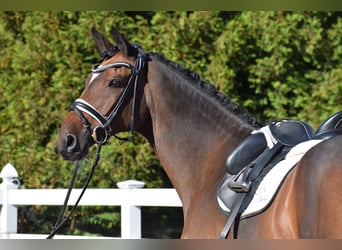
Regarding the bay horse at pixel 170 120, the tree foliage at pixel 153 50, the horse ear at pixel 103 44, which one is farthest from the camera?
the tree foliage at pixel 153 50

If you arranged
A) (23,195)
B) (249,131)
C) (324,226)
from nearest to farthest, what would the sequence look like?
(324,226) → (249,131) → (23,195)

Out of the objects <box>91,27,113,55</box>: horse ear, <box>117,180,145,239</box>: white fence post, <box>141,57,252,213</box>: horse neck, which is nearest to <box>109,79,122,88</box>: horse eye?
<box>141,57,252,213</box>: horse neck

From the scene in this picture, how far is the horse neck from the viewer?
3.42 meters

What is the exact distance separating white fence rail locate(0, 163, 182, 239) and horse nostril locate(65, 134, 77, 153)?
183cm

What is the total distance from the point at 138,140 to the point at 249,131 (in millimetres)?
Result: 4749

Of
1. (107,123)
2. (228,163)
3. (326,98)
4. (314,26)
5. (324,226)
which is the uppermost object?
(314,26)

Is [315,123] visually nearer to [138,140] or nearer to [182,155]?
[138,140]

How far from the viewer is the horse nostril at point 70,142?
3.61 m

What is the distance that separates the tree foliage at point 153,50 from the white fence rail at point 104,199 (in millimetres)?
1002

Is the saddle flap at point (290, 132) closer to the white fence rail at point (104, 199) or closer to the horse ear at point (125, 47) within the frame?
the horse ear at point (125, 47)

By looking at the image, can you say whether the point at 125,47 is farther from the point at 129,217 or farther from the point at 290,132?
the point at 129,217

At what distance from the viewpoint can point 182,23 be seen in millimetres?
7852

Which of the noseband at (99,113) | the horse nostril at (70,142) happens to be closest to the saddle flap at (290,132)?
the noseband at (99,113)
